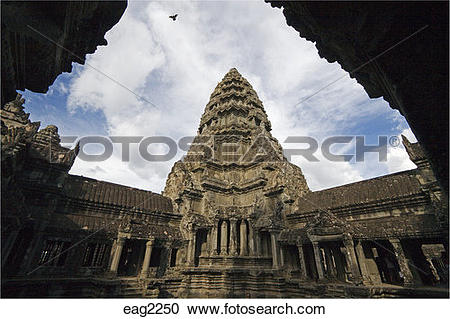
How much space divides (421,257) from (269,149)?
11.5 meters

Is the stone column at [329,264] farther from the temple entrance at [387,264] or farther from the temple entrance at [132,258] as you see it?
the temple entrance at [132,258]

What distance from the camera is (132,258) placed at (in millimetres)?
12758

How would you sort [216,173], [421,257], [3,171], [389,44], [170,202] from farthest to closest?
[216,173], [170,202], [421,257], [3,171], [389,44]

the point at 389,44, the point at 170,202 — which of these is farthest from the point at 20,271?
the point at 389,44

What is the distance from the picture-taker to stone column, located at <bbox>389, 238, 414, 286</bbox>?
8.76m

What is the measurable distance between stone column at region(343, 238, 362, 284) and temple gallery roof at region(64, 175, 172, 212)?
11954 millimetres

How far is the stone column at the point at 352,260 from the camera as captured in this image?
974 centimetres

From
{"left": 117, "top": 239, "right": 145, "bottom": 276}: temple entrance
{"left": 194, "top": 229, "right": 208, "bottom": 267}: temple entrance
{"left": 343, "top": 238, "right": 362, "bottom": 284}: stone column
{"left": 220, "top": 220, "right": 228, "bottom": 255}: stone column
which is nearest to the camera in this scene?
{"left": 343, "top": 238, "right": 362, "bottom": 284}: stone column

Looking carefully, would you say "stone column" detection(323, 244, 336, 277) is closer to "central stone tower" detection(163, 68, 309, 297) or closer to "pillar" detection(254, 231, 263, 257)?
"central stone tower" detection(163, 68, 309, 297)

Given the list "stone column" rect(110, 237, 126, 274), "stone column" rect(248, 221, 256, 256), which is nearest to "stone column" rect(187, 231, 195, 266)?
"stone column" rect(248, 221, 256, 256)

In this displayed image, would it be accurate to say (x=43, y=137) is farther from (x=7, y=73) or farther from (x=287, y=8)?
(x=287, y=8)

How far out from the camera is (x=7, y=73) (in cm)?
390

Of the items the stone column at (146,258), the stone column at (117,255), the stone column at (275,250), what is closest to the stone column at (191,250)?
the stone column at (146,258)

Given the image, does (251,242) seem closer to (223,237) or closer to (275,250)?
(275,250)
